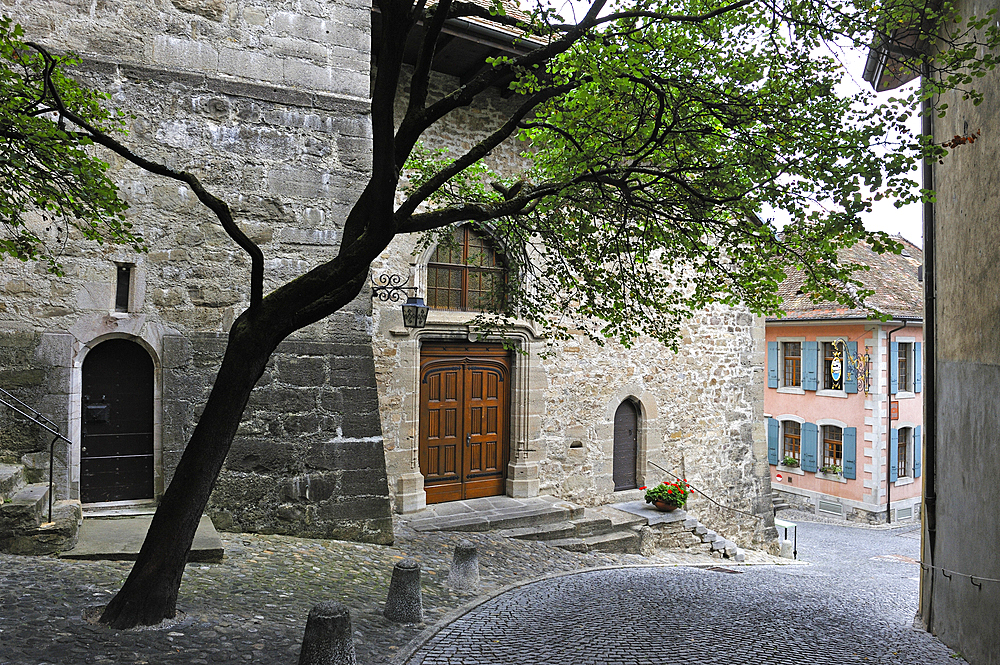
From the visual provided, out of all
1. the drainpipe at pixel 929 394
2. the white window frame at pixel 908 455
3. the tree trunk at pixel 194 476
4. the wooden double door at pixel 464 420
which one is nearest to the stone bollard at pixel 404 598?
the tree trunk at pixel 194 476

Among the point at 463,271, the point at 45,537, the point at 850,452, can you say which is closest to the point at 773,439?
the point at 850,452

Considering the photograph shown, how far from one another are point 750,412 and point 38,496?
1183cm

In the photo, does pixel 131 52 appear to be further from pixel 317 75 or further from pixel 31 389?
pixel 31 389

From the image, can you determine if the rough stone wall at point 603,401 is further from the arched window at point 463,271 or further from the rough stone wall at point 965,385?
the rough stone wall at point 965,385

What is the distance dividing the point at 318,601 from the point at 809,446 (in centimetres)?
2053

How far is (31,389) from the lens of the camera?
614 centimetres

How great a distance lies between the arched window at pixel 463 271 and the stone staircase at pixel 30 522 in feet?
17.7

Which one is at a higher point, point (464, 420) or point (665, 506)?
point (464, 420)

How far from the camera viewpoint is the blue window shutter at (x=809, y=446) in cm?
2186

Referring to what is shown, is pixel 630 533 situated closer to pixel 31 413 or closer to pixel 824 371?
pixel 31 413

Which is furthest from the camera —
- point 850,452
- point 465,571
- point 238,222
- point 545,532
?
point 850,452

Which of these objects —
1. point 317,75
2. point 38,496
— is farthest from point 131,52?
point 38,496

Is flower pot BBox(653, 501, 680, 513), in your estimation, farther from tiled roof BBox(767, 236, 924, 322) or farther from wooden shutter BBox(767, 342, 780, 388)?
wooden shutter BBox(767, 342, 780, 388)

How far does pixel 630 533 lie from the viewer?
33.4 ft
